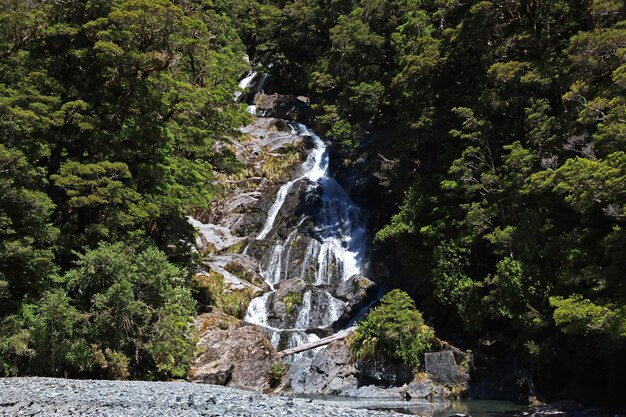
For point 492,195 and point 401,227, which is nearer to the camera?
point 492,195

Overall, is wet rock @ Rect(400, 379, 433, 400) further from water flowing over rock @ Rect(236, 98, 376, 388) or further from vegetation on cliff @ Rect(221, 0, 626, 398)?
water flowing over rock @ Rect(236, 98, 376, 388)

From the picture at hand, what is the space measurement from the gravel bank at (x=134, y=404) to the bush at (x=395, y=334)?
30.1ft

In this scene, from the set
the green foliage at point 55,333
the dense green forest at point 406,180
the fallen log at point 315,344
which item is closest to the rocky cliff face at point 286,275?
the fallen log at point 315,344

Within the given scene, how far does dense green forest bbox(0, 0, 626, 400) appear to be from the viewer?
1535 cm

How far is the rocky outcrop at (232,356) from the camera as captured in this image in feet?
65.9

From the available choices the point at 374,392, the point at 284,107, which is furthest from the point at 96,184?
the point at 284,107

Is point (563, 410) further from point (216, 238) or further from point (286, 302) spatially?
point (216, 238)

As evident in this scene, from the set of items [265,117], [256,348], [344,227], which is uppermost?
[265,117]

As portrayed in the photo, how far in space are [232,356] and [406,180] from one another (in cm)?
1276

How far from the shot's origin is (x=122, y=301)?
16.4m

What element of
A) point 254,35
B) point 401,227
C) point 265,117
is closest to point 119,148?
point 401,227

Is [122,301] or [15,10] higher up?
[15,10]

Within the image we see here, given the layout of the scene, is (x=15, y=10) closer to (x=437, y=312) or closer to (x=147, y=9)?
(x=147, y=9)

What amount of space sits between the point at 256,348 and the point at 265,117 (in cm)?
3050
